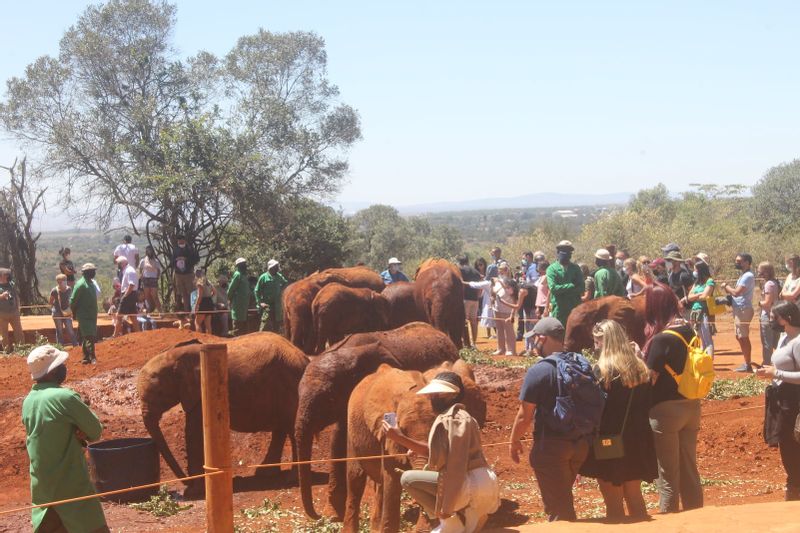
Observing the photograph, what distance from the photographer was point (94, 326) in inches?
685

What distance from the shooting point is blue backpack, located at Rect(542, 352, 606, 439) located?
22.8ft

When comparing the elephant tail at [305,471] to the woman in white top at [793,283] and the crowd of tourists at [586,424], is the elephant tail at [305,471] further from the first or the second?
the woman in white top at [793,283]

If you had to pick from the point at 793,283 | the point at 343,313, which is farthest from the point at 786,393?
the point at 343,313

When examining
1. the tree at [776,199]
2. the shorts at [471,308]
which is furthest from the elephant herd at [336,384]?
the tree at [776,199]

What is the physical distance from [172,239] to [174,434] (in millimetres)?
15447

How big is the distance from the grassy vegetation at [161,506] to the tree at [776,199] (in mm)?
42723

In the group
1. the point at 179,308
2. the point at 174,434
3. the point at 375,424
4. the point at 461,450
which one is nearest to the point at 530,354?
the point at 174,434

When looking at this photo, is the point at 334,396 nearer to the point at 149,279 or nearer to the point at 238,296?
the point at 238,296

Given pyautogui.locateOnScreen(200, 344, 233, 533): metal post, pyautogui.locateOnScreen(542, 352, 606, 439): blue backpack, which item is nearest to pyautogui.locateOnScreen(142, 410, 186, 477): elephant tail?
pyautogui.locateOnScreen(200, 344, 233, 533): metal post

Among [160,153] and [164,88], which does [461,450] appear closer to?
[160,153]

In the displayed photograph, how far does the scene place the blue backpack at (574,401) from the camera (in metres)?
6.95

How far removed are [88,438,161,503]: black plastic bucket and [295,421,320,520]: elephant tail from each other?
187 centimetres

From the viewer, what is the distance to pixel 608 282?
16.9 m

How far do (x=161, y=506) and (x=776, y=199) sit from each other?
47652 mm
